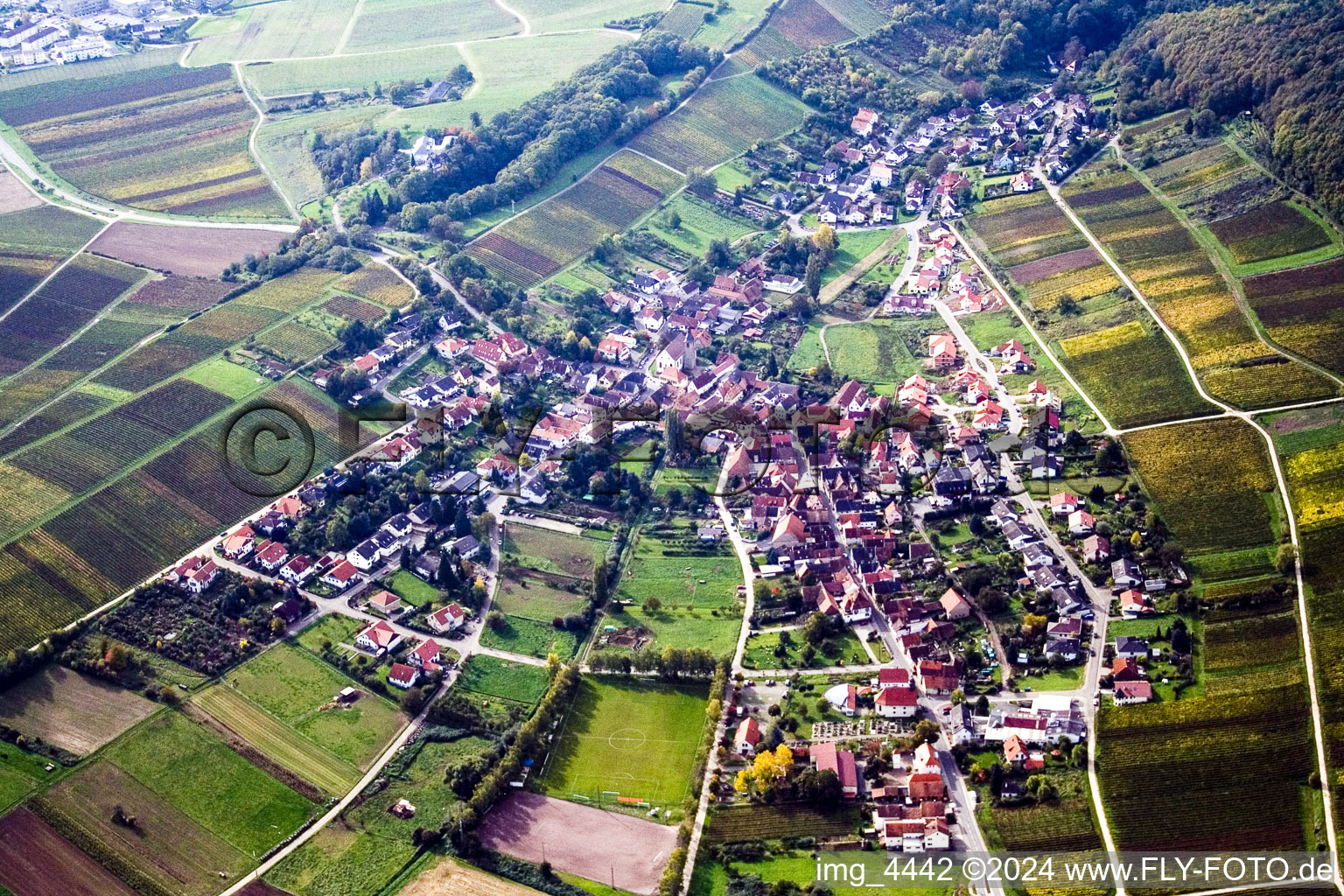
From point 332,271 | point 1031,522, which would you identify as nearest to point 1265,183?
point 1031,522

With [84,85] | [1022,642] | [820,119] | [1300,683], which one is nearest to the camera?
[1300,683]

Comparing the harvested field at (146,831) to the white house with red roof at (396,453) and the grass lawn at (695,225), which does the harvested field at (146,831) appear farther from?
the grass lawn at (695,225)

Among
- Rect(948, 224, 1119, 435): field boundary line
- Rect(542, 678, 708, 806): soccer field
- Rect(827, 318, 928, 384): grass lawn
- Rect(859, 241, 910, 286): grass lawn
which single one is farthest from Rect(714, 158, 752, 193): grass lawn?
Rect(542, 678, 708, 806): soccer field

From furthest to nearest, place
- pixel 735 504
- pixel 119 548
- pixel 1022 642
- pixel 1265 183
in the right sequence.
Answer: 1. pixel 1265 183
2. pixel 735 504
3. pixel 119 548
4. pixel 1022 642

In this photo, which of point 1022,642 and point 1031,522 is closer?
point 1022,642

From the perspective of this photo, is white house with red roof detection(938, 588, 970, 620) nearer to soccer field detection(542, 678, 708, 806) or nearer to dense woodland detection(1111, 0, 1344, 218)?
soccer field detection(542, 678, 708, 806)

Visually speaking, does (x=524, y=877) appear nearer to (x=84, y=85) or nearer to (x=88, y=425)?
(x=88, y=425)
